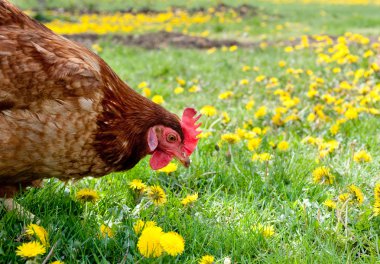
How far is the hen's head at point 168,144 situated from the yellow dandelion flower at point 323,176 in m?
0.83

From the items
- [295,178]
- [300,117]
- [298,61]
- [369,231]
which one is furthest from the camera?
[298,61]

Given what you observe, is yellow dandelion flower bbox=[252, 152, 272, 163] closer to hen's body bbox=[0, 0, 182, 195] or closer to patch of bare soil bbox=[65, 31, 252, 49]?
hen's body bbox=[0, 0, 182, 195]

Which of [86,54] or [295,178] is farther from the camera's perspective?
[295,178]

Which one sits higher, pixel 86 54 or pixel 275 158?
pixel 86 54

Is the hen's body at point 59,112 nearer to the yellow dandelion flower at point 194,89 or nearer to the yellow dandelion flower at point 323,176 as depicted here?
the yellow dandelion flower at point 323,176

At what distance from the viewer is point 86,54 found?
2645 mm

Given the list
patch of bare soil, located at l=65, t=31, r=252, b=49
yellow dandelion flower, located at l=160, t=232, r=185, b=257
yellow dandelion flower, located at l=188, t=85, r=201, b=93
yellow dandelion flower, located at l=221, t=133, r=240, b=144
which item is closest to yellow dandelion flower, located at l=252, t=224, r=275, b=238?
yellow dandelion flower, located at l=160, t=232, r=185, b=257

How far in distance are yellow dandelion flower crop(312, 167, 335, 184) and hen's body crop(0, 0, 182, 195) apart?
0.95 meters

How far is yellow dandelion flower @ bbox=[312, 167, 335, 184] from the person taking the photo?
311 cm

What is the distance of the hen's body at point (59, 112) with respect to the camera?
233cm

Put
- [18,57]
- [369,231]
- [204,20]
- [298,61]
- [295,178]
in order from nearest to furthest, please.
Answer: [18,57] < [369,231] < [295,178] < [298,61] < [204,20]

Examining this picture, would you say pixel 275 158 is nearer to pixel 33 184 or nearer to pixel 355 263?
pixel 355 263

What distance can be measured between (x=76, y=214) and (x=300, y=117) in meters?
2.53

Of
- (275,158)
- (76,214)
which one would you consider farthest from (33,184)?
(275,158)
